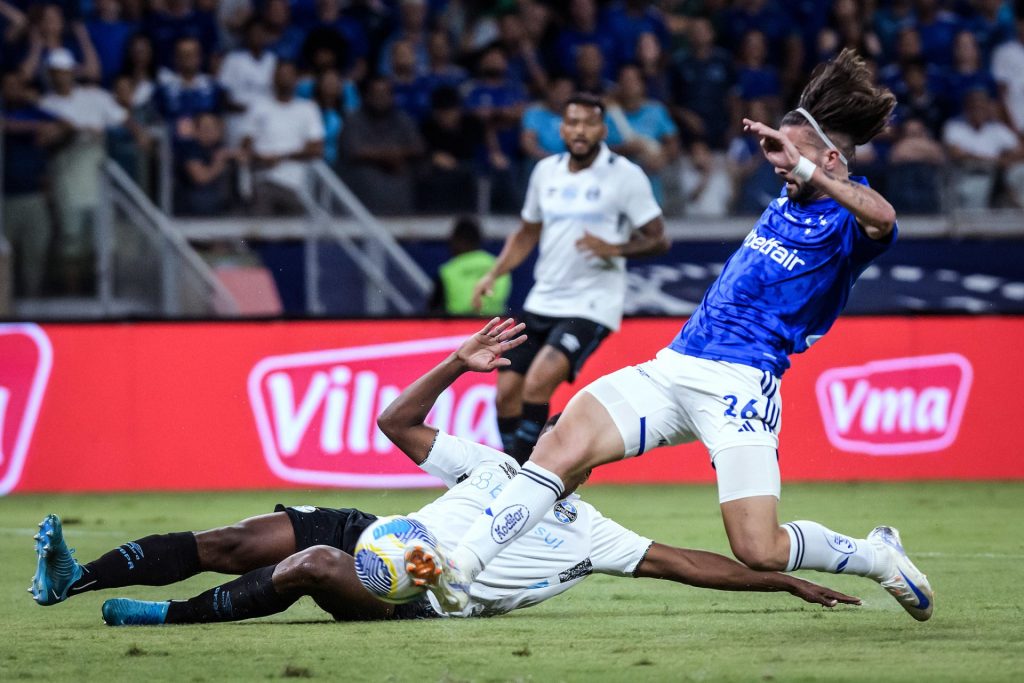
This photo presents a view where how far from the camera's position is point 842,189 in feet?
18.1

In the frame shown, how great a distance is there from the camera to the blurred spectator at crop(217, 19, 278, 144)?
47.4ft

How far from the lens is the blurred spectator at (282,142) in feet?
45.0

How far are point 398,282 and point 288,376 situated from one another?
67.8 inches

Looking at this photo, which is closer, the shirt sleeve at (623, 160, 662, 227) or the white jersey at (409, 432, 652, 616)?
the white jersey at (409, 432, 652, 616)

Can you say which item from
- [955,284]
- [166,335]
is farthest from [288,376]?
[955,284]

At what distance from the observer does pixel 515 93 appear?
15.1 m

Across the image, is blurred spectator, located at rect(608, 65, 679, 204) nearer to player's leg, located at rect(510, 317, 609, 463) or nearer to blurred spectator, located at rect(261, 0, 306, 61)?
blurred spectator, located at rect(261, 0, 306, 61)

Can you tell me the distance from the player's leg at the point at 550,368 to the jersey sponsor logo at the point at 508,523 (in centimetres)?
435

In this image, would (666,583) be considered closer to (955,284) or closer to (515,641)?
(515,641)

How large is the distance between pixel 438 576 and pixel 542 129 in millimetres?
9711

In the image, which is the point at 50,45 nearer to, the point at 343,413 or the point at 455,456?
the point at 343,413

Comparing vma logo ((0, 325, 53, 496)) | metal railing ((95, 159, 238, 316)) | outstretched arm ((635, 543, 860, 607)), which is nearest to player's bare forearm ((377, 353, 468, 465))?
outstretched arm ((635, 543, 860, 607))

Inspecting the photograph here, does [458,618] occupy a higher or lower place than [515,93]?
lower

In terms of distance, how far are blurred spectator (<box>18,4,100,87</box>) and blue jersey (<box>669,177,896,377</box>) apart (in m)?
9.70
